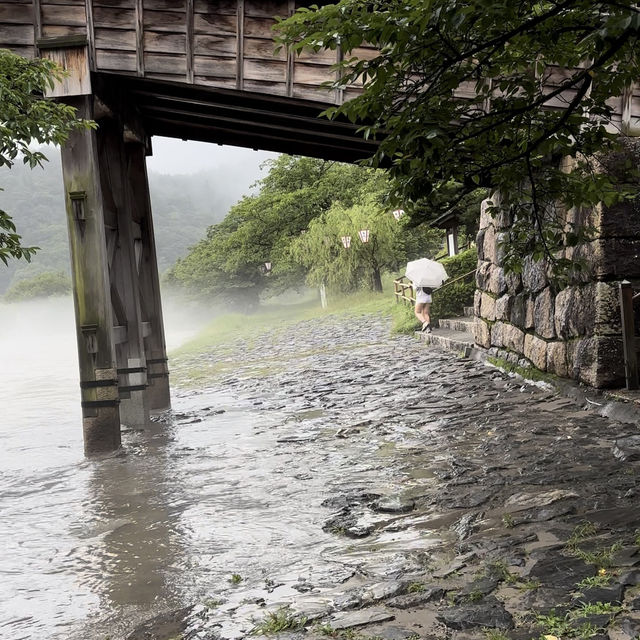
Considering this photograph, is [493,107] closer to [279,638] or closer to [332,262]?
[279,638]

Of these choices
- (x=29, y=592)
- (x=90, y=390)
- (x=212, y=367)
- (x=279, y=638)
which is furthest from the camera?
(x=212, y=367)

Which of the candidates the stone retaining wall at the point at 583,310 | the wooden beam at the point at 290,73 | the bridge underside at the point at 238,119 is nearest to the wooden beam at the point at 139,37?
the bridge underside at the point at 238,119

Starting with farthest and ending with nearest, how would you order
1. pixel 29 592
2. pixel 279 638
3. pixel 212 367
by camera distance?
pixel 212 367
pixel 29 592
pixel 279 638

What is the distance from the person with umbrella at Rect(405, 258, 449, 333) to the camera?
16828 mm

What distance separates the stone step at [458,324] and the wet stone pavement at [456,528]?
6.71 meters

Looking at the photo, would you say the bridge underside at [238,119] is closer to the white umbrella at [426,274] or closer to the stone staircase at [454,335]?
the stone staircase at [454,335]

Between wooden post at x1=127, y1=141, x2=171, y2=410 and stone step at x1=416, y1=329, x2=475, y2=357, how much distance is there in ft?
17.5

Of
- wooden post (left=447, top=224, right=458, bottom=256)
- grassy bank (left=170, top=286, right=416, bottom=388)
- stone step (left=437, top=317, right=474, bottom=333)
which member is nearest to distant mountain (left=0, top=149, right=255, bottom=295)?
grassy bank (left=170, top=286, right=416, bottom=388)

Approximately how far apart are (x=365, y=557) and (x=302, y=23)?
9.38ft

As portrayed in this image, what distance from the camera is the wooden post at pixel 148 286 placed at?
451 inches

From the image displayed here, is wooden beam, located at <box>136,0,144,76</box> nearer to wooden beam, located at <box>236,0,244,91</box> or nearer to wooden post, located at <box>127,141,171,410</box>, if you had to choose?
wooden beam, located at <box>236,0,244,91</box>

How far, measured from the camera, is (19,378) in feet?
66.8

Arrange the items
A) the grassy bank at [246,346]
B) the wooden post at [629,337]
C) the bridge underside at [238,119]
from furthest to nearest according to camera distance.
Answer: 1. the grassy bank at [246,346]
2. the bridge underside at [238,119]
3. the wooden post at [629,337]

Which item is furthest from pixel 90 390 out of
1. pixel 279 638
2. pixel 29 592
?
pixel 279 638
